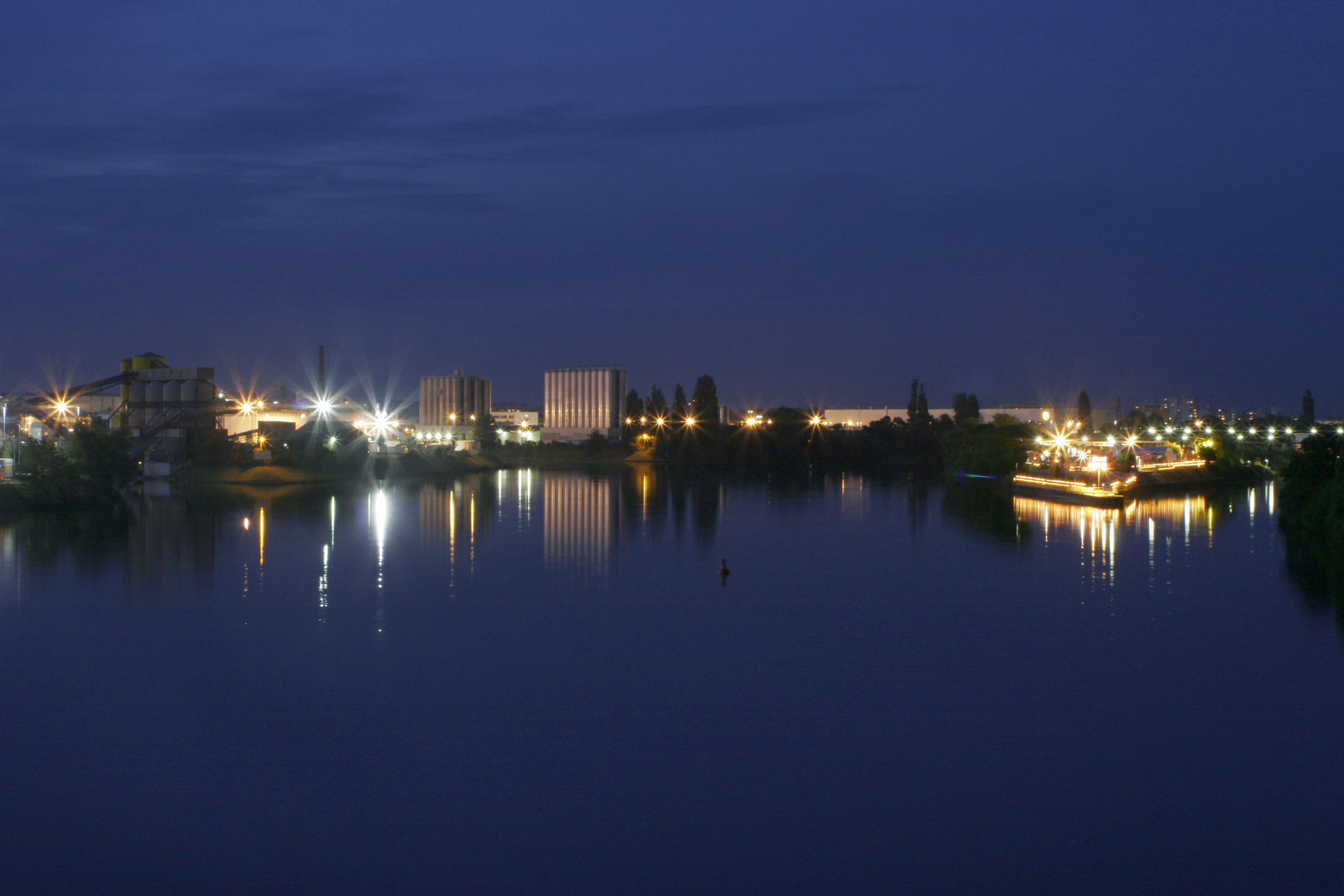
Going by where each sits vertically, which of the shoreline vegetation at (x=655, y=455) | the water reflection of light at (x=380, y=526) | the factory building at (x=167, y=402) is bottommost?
the water reflection of light at (x=380, y=526)

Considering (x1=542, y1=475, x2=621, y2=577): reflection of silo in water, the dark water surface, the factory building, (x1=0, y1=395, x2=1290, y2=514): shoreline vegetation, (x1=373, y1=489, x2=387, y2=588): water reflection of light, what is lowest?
the dark water surface

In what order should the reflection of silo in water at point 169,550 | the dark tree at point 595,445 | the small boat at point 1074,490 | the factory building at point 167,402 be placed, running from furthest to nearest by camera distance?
the dark tree at point 595,445 < the factory building at point 167,402 < the small boat at point 1074,490 < the reflection of silo in water at point 169,550


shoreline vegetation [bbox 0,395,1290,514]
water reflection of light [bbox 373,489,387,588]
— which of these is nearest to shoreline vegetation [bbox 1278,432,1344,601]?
shoreline vegetation [bbox 0,395,1290,514]

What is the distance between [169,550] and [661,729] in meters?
10.4

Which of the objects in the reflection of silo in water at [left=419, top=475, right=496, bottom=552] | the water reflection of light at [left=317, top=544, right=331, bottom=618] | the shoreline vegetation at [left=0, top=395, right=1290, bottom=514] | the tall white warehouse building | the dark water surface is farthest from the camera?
the tall white warehouse building

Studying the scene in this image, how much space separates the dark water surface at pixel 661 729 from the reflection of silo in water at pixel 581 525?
77cm

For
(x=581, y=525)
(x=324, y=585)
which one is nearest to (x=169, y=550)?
(x=324, y=585)

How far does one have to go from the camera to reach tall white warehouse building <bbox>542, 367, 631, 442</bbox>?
59.1 meters

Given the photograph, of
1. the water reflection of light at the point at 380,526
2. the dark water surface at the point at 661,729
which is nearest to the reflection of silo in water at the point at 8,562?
the dark water surface at the point at 661,729

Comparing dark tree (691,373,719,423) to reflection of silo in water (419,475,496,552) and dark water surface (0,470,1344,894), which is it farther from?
dark water surface (0,470,1344,894)

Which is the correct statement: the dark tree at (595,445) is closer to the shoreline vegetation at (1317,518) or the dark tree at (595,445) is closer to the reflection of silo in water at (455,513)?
the reflection of silo in water at (455,513)

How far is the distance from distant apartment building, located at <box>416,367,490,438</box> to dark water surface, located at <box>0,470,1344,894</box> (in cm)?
5167

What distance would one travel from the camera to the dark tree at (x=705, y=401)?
4766 cm

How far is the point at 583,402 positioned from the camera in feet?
197
